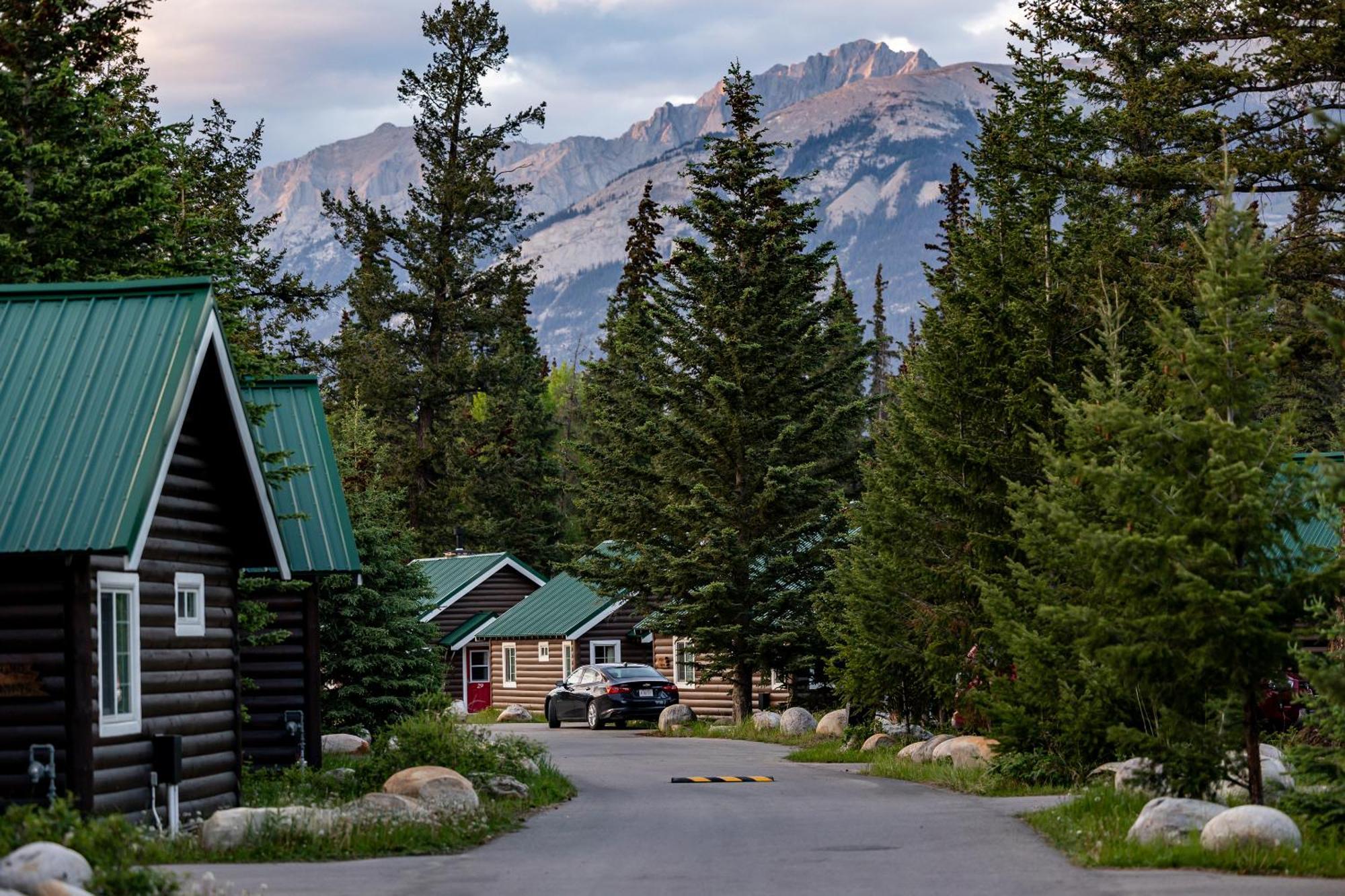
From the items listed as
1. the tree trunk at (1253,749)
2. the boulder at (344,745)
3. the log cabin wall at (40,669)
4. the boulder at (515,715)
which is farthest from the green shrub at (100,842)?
the boulder at (515,715)

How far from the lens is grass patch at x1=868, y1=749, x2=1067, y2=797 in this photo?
74.9 ft

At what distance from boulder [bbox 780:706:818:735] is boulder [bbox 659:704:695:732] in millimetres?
5615

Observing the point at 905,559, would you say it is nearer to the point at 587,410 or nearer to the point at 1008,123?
the point at 1008,123

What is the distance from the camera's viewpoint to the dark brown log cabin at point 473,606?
210ft

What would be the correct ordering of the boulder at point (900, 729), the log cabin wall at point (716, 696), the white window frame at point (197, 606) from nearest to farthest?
the white window frame at point (197, 606), the boulder at point (900, 729), the log cabin wall at point (716, 696)

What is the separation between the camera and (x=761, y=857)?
53.8 ft

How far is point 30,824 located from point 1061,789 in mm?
14099

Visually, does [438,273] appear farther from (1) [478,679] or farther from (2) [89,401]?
(2) [89,401]

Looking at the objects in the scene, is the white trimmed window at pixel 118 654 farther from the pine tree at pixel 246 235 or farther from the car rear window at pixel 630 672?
the car rear window at pixel 630 672

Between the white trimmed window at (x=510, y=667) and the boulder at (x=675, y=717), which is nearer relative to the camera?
the boulder at (x=675, y=717)

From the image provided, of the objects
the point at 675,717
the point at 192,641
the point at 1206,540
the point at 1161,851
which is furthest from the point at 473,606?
the point at 1161,851

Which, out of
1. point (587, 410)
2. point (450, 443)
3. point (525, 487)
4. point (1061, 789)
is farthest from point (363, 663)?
point (587, 410)

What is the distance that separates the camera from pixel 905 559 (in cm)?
2853

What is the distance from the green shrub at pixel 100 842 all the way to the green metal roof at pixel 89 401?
106 inches
